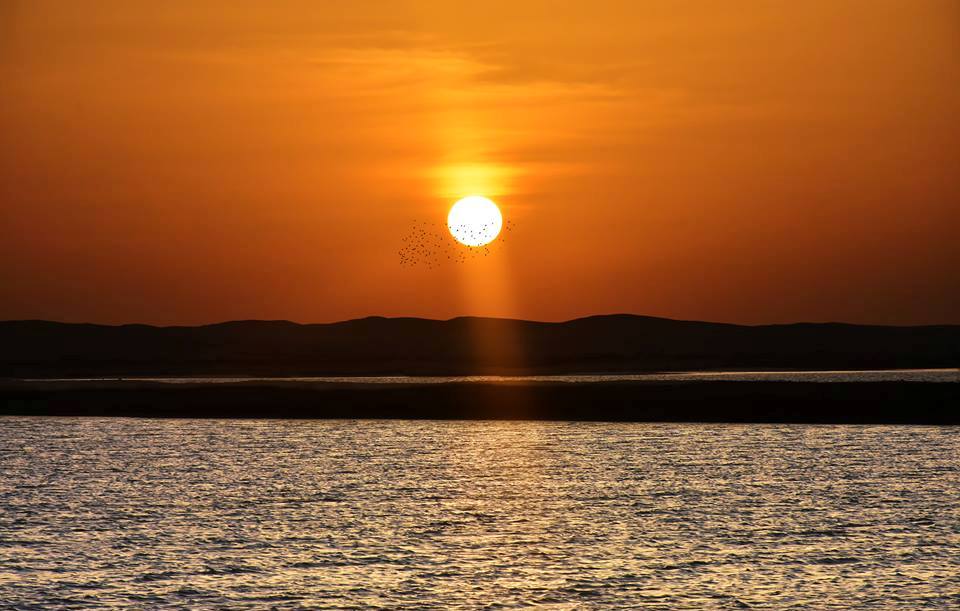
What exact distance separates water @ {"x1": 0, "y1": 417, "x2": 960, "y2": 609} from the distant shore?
1937cm

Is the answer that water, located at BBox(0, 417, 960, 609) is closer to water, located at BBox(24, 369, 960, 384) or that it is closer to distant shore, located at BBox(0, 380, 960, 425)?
distant shore, located at BBox(0, 380, 960, 425)

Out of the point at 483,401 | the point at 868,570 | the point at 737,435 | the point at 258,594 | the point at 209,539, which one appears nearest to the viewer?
the point at 258,594

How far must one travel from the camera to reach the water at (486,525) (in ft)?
88.2

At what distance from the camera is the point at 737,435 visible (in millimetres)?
73062

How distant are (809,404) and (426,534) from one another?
199 feet

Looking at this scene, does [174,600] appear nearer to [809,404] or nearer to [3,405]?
[809,404]

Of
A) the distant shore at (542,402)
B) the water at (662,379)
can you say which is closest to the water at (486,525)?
the distant shore at (542,402)

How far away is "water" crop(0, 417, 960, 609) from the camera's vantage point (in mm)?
26875

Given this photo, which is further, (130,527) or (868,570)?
(130,527)

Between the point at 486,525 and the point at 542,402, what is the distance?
64376mm

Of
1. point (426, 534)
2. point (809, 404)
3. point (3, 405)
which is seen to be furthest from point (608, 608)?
point (3, 405)

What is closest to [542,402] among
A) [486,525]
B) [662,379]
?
[662,379]

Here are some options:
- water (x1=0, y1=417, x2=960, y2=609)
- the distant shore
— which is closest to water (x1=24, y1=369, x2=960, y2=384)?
the distant shore

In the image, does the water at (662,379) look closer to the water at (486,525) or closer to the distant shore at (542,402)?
the distant shore at (542,402)
